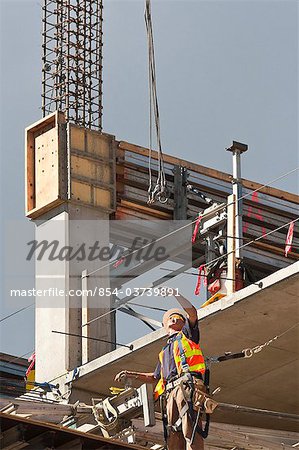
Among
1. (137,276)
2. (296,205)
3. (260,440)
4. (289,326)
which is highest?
(296,205)

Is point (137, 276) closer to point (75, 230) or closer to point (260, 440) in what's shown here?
point (75, 230)

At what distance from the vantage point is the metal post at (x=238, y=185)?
2920 cm

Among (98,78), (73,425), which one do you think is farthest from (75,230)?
(73,425)

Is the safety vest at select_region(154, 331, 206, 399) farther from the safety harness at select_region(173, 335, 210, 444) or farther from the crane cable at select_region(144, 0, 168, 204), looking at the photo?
the crane cable at select_region(144, 0, 168, 204)

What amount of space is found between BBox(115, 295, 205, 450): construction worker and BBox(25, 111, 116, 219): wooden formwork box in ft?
36.0

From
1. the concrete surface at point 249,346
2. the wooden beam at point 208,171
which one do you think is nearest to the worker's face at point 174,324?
the concrete surface at point 249,346

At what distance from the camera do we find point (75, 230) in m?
31.3

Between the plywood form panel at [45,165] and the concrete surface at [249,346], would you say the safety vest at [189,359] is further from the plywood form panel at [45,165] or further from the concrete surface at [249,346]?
the plywood form panel at [45,165]

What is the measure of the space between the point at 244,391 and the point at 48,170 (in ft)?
19.9

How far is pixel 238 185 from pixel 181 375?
33.0ft

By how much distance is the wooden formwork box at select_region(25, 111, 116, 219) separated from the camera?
3131 centimetres

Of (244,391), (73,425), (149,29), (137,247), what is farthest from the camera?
(137,247)

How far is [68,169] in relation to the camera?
3125 cm

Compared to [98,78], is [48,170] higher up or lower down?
lower down
